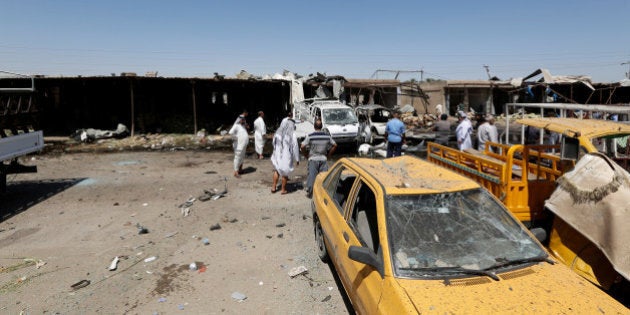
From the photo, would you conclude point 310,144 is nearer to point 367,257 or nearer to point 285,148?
point 285,148

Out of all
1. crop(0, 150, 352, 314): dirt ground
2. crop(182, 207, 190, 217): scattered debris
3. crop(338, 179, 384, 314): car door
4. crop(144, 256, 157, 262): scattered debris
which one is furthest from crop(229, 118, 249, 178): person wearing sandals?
crop(338, 179, 384, 314): car door

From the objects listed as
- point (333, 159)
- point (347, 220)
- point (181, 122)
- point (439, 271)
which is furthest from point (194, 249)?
point (181, 122)

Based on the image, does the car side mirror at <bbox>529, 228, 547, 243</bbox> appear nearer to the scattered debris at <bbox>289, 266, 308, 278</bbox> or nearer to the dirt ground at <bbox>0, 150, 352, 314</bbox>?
the dirt ground at <bbox>0, 150, 352, 314</bbox>

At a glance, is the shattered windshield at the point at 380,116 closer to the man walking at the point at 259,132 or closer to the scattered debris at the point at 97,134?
the man walking at the point at 259,132

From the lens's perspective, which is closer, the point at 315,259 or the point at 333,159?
the point at 315,259

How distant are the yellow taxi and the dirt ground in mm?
1080

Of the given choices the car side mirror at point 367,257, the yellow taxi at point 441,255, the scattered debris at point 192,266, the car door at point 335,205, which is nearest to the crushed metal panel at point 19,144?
the scattered debris at point 192,266

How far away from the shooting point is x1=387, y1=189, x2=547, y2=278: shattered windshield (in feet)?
Result: 9.77

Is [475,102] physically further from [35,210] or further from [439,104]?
[35,210]

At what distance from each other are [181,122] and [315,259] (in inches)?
691

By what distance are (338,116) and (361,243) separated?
39.5 feet

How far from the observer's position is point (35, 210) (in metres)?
7.73

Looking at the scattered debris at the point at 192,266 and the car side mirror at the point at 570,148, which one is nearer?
the car side mirror at the point at 570,148

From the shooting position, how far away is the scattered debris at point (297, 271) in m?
4.82
